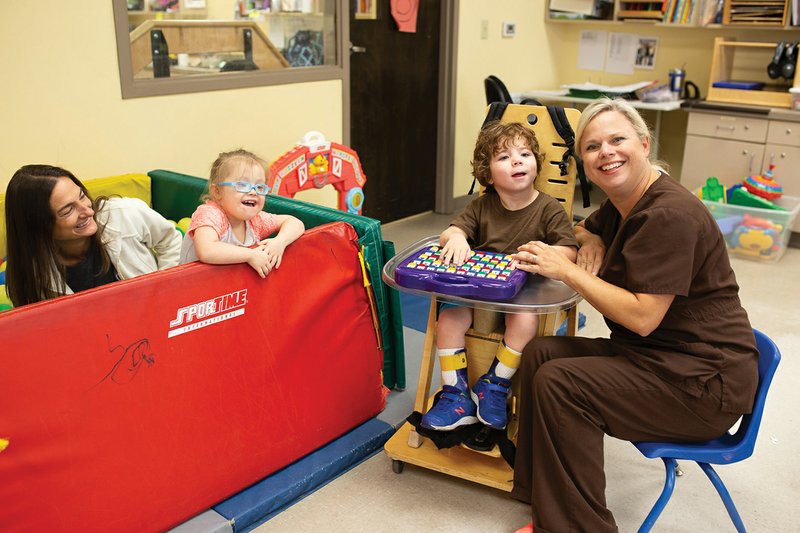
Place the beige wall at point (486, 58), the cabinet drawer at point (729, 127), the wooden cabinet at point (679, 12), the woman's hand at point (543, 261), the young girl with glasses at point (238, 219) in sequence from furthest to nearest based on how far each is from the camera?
the beige wall at point (486, 58) < the wooden cabinet at point (679, 12) < the cabinet drawer at point (729, 127) < the young girl with glasses at point (238, 219) < the woman's hand at point (543, 261)

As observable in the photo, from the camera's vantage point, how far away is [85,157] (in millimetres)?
2832

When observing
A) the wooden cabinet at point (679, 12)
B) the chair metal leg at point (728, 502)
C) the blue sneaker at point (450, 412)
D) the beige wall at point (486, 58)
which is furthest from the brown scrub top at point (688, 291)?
the wooden cabinet at point (679, 12)

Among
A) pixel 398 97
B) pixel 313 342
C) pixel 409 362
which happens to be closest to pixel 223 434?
pixel 313 342

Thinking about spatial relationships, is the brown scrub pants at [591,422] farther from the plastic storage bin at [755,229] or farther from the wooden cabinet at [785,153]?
the wooden cabinet at [785,153]

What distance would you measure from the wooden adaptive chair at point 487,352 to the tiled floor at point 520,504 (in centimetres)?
8

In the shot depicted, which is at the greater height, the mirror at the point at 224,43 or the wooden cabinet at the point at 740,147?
the mirror at the point at 224,43

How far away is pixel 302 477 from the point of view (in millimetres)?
2064

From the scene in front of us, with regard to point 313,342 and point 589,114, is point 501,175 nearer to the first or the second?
point 589,114

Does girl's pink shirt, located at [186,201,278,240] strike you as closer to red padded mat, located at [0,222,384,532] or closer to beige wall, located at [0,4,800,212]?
Result: red padded mat, located at [0,222,384,532]

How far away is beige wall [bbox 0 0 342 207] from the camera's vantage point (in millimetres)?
2596

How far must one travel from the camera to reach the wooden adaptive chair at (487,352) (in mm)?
2057

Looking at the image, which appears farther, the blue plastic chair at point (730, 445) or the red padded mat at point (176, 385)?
the blue plastic chair at point (730, 445)

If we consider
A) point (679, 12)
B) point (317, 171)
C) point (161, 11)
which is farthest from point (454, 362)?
point (679, 12)

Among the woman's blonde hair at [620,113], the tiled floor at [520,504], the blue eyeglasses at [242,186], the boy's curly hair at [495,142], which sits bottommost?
the tiled floor at [520,504]
